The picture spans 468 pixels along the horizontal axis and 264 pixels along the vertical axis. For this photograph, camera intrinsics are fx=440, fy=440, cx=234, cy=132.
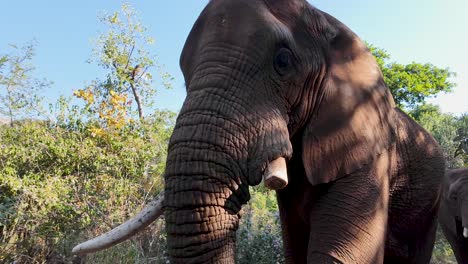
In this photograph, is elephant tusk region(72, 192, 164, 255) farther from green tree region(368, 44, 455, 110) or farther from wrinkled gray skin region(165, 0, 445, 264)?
green tree region(368, 44, 455, 110)

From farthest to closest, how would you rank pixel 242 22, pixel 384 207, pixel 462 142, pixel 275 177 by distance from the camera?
pixel 462 142 < pixel 384 207 < pixel 242 22 < pixel 275 177

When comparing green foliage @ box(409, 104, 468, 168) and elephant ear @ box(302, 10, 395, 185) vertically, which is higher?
green foliage @ box(409, 104, 468, 168)

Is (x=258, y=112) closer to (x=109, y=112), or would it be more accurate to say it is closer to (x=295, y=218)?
(x=295, y=218)

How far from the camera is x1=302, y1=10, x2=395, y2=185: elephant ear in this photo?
2.54 metres

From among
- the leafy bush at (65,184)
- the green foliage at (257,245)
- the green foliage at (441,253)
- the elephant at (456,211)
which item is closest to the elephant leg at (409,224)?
the green foliage at (257,245)

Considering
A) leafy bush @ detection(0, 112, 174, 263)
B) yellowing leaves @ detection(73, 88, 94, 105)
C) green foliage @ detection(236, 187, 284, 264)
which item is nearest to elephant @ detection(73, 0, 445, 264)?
green foliage @ detection(236, 187, 284, 264)

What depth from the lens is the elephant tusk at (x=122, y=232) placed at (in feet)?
7.35

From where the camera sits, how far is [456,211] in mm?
7957

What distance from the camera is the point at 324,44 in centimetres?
265

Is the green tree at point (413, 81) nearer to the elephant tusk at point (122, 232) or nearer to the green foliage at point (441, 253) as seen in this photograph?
the green foliage at point (441, 253)

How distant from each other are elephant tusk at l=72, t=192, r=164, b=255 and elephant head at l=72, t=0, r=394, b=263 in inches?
0.9

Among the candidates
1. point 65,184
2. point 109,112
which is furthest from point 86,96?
point 65,184

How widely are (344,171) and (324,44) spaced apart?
2.52 feet

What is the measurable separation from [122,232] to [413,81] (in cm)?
2585
